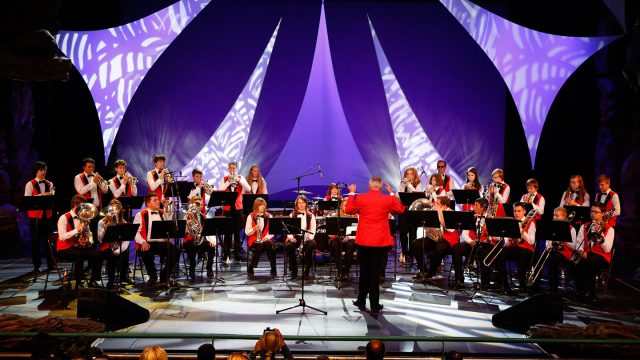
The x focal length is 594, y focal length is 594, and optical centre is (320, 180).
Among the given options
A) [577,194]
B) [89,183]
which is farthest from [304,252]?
[577,194]

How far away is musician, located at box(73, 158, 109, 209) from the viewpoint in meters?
10.2

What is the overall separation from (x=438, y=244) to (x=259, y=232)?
2902mm

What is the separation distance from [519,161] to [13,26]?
11.0 m

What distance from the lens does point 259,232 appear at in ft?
32.1

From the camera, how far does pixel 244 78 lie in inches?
573

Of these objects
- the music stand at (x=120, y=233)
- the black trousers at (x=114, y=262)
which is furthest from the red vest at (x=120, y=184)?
the music stand at (x=120, y=233)

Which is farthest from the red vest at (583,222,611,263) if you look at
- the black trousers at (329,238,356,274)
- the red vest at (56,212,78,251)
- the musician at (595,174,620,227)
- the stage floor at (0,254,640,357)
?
the red vest at (56,212,78,251)

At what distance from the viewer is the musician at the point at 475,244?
9.16 m

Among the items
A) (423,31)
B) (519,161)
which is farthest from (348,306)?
(423,31)

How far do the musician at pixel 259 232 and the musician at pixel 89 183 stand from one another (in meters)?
2.76

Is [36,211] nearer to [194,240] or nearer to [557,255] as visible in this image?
[194,240]

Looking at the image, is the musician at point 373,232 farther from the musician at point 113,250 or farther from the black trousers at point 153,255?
the musician at point 113,250

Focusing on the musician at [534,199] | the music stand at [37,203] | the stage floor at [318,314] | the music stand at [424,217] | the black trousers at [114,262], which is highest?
the musician at [534,199]

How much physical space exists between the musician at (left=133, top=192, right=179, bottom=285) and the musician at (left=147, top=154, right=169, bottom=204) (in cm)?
109
